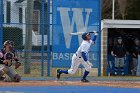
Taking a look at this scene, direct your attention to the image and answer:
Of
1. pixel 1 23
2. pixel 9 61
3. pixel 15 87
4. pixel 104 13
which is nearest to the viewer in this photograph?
pixel 15 87

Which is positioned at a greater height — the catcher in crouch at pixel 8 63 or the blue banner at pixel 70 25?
the blue banner at pixel 70 25

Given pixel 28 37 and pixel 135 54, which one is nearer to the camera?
pixel 28 37

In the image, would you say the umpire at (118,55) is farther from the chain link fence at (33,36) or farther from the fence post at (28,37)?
the fence post at (28,37)

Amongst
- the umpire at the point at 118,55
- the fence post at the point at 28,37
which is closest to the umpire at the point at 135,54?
the umpire at the point at 118,55

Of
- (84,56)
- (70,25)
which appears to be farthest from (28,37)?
(84,56)

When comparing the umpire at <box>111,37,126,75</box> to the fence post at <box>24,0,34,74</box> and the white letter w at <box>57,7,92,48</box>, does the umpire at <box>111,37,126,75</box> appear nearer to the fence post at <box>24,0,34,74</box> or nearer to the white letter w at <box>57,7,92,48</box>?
the white letter w at <box>57,7,92,48</box>

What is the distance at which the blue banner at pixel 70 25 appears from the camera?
23188mm

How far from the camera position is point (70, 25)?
2338 centimetres

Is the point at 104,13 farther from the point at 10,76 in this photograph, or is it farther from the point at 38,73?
the point at 10,76

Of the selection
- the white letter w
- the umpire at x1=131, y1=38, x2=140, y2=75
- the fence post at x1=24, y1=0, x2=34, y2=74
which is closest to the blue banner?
the white letter w

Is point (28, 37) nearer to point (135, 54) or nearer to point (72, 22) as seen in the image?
point (72, 22)

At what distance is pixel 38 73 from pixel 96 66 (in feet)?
8.80

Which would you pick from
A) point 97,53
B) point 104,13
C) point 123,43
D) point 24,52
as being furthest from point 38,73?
point 104,13

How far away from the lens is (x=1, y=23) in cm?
2278
